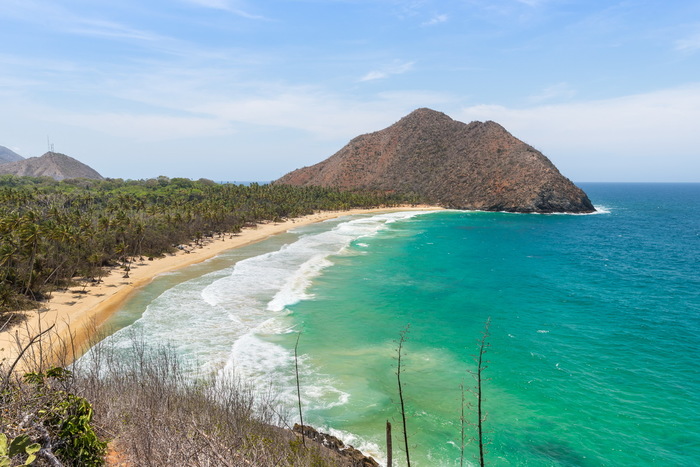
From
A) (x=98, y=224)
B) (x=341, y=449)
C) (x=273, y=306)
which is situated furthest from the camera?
(x=98, y=224)

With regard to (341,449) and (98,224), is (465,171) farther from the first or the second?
(341,449)

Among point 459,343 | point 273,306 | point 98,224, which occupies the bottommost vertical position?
point 459,343

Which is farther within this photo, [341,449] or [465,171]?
[465,171]

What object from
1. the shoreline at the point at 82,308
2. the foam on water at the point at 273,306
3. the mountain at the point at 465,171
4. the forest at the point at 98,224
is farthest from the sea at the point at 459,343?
the mountain at the point at 465,171

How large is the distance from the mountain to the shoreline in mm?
103527

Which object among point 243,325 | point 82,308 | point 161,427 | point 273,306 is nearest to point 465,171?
point 273,306

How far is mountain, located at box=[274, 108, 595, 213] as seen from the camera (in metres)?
135

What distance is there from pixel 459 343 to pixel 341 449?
589 inches

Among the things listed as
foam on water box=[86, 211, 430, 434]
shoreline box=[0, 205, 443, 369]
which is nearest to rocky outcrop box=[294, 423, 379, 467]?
foam on water box=[86, 211, 430, 434]

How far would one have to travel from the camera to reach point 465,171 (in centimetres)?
15862

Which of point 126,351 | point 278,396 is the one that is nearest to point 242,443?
point 278,396

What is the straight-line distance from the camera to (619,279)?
47.4 meters

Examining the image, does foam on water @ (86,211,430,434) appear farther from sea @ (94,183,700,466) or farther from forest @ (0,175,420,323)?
forest @ (0,175,420,323)

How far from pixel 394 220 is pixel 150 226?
230 feet
